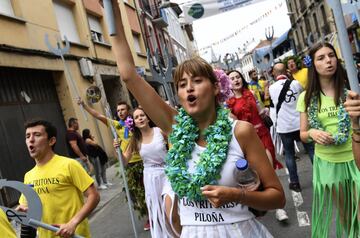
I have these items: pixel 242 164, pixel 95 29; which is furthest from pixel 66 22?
pixel 242 164

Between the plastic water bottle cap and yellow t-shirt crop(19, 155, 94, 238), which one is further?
yellow t-shirt crop(19, 155, 94, 238)

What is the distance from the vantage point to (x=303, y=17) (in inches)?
1588

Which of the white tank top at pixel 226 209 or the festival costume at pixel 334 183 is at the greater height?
the white tank top at pixel 226 209

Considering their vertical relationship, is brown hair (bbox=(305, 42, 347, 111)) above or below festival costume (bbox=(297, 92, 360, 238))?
above

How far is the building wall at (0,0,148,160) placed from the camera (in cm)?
1005

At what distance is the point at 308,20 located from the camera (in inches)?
1532

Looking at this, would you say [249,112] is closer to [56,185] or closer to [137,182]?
[137,182]

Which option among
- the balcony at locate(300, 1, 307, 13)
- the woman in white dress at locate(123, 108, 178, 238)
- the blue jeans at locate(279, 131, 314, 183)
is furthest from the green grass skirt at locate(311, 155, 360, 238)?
the balcony at locate(300, 1, 307, 13)

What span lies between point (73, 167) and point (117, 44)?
4.01 feet

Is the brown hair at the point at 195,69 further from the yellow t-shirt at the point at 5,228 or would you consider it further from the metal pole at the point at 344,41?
the yellow t-shirt at the point at 5,228

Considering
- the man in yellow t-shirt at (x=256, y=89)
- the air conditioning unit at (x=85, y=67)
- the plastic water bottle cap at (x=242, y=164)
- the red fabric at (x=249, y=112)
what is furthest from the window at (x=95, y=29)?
the plastic water bottle cap at (x=242, y=164)

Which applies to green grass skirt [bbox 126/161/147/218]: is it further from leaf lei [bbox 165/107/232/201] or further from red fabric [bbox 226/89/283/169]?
leaf lei [bbox 165/107/232/201]

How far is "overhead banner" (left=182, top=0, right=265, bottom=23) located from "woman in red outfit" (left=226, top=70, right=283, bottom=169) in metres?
9.95

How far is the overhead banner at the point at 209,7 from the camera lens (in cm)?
1560
